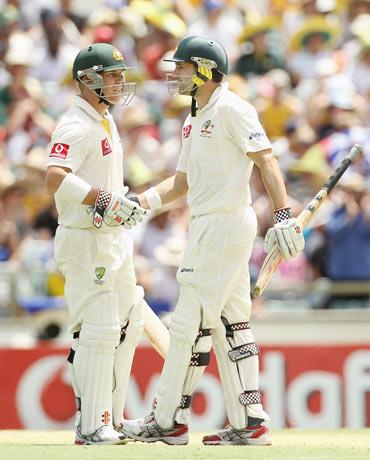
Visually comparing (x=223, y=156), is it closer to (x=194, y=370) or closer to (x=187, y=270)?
(x=187, y=270)

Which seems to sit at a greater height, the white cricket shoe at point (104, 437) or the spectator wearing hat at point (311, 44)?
the spectator wearing hat at point (311, 44)

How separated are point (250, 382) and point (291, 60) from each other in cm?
715

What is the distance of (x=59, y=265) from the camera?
825 centimetres

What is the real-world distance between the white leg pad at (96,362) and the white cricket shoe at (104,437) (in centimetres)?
2

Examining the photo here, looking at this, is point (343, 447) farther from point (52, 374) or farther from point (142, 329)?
point (52, 374)

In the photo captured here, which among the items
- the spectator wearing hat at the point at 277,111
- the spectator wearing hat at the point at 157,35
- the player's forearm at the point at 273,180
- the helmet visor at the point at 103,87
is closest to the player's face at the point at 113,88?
the helmet visor at the point at 103,87

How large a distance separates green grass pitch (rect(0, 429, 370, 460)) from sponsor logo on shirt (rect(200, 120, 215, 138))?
171cm

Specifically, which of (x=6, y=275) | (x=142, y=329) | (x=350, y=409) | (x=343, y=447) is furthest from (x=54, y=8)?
(x=343, y=447)

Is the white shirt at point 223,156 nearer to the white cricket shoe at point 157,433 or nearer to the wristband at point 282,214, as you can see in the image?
the wristband at point 282,214

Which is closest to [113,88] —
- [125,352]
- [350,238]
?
[125,352]

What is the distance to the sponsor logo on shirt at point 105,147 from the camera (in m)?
8.16

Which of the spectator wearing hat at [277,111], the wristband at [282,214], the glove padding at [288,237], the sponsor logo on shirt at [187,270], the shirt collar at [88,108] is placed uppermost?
the spectator wearing hat at [277,111]

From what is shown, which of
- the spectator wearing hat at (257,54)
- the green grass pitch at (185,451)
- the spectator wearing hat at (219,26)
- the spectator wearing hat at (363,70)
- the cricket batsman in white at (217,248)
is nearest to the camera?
the green grass pitch at (185,451)

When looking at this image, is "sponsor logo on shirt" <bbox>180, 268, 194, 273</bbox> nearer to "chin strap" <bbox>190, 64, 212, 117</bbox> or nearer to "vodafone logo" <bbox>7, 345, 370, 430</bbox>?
"chin strap" <bbox>190, 64, 212, 117</bbox>
